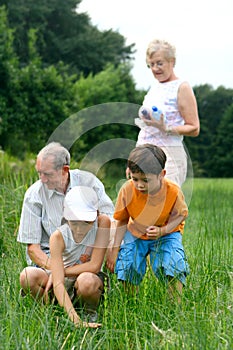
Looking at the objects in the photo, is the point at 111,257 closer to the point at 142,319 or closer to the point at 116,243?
the point at 116,243

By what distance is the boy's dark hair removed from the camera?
11.3ft

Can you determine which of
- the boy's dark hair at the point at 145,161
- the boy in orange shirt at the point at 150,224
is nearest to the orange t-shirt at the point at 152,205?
the boy in orange shirt at the point at 150,224

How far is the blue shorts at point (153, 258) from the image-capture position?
3572 millimetres

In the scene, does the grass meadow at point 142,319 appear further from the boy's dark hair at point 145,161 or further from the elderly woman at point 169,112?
the elderly woman at point 169,112

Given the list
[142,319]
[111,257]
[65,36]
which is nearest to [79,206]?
[111,257]

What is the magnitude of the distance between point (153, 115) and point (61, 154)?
0.89 metres

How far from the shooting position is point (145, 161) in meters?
3.46

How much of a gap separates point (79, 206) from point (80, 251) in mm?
349

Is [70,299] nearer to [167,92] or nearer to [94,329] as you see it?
[94,329]

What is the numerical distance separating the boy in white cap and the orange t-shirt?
151 mm

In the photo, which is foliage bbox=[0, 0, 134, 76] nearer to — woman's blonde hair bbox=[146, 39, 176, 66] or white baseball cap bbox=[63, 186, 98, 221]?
woman's blonde hair bbox=[146, 39, 176, 66]

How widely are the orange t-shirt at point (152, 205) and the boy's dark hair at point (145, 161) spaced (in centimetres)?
15

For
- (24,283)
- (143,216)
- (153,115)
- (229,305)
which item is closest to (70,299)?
(24,283)

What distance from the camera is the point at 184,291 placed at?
363 cm
